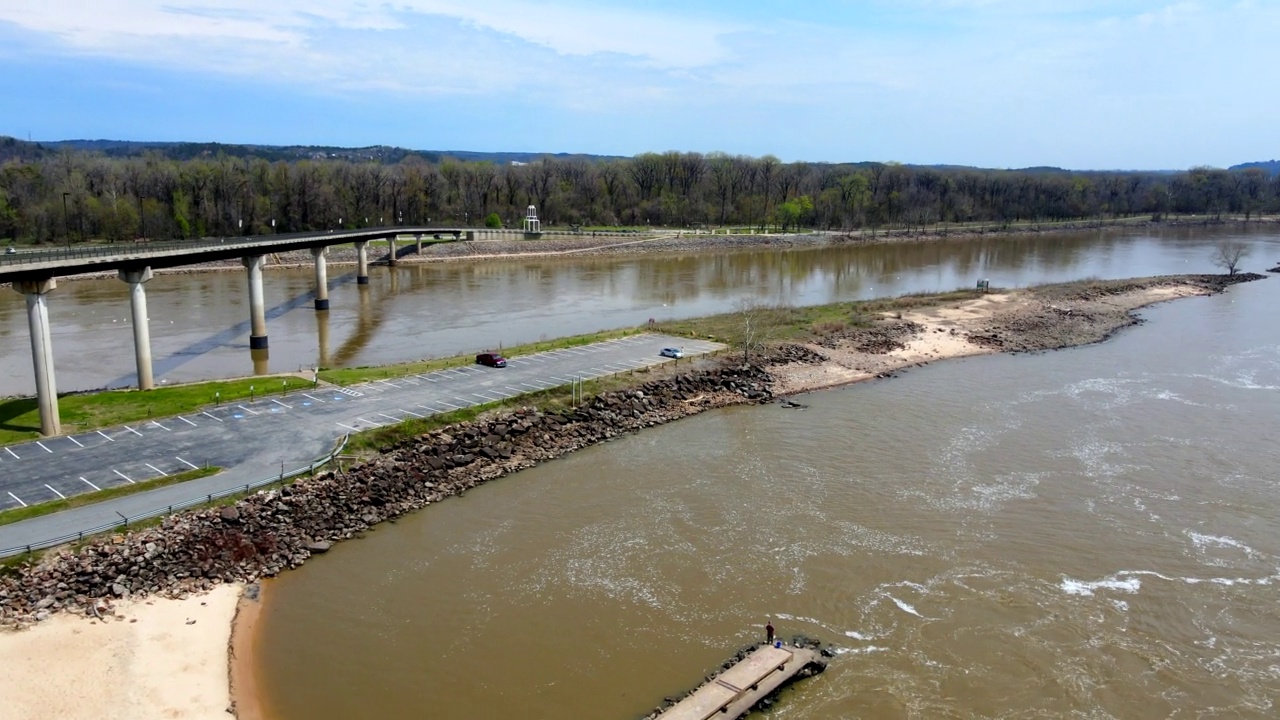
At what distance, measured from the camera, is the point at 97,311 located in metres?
66.5

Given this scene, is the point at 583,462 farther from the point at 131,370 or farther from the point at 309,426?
the point at 131,370

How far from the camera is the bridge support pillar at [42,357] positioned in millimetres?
32031

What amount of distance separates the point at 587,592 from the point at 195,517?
12.5 meters

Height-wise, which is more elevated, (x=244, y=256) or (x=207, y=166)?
(x=207, y=166)

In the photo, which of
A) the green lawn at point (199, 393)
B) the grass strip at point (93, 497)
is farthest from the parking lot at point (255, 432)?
the green lawn at point (199, 393)

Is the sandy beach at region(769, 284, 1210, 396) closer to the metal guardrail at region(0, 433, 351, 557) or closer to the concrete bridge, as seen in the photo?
the metal guardrail at region(0, 433, 351, 557)

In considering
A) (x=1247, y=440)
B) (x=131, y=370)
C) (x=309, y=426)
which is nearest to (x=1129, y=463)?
(x=1247, y=440)

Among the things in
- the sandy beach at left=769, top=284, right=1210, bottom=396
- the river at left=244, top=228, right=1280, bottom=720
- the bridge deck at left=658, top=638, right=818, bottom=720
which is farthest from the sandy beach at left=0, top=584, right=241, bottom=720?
the sandy beach at left=769, top=284, right=1210, bottom=396

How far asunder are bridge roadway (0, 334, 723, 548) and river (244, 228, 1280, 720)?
5588 millimetres

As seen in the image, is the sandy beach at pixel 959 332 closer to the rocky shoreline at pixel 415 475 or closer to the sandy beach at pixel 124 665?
the rocky shoreline at pixel 415 475

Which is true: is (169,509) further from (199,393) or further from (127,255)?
(127,255)

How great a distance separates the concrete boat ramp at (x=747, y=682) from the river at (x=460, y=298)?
34.8 m

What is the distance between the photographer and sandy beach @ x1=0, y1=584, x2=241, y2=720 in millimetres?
18906

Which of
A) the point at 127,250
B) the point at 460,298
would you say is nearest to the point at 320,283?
the point at 460,298
